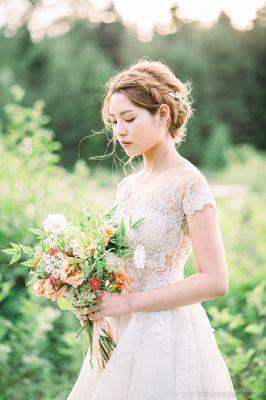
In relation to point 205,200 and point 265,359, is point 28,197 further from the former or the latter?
point 205,200

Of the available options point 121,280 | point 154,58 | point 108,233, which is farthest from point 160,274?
point 154,58

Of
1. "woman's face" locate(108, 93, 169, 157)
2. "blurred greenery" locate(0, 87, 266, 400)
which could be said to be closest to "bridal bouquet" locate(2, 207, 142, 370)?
"woman's face" locate(108, 93, 169, 157)

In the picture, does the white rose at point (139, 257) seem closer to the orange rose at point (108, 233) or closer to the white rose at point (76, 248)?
the orange rose at point (108, 233)

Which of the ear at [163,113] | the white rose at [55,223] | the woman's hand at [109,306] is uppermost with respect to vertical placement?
the ear at [163,113]

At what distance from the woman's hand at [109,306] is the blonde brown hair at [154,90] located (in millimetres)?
842

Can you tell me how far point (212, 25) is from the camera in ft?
143

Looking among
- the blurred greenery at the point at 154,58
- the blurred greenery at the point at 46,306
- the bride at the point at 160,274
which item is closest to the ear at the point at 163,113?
the bride at the point at 160,274

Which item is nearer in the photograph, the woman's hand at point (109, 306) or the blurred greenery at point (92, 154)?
the woman's hand at point (109, 306)

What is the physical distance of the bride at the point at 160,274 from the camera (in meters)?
2.48

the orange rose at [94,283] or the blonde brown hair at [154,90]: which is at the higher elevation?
the blonde brown hair at [154,90]

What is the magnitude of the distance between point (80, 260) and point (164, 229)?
15.9 inches

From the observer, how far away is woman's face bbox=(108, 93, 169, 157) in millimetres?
2652

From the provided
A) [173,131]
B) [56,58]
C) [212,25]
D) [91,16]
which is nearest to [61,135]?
[56,58]

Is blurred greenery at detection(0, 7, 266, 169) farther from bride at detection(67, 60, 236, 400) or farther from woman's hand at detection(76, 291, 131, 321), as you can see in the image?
woman's hand at detection(76, 291, 131, 321)
